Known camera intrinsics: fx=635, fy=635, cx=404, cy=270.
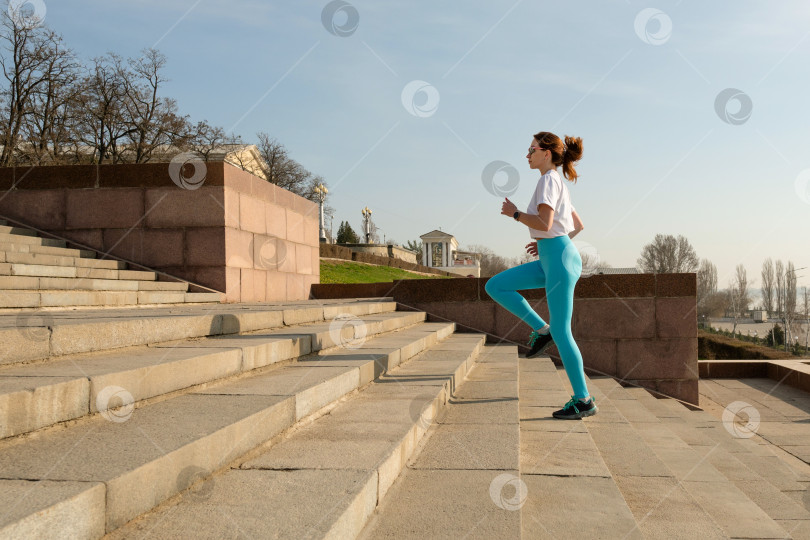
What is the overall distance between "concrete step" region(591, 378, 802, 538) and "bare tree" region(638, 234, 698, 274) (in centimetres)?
8965

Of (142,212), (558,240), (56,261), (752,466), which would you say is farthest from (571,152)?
(142,212)

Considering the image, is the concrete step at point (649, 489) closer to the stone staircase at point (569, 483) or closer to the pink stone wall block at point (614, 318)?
the stone staircase at point (569, 483)

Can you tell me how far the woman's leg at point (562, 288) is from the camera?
13.0ft

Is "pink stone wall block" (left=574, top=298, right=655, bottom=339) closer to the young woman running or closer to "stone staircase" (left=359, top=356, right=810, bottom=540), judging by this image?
"stone staircase" (left=359, top=356, right=810, bottom=540)

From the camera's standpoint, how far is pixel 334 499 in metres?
2.02

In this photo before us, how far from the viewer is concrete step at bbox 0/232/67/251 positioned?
8.30 m

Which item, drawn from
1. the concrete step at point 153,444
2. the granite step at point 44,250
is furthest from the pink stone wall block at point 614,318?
the granite step at point 44,250

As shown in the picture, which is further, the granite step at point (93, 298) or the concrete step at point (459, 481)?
the granite step at point (93, 298)

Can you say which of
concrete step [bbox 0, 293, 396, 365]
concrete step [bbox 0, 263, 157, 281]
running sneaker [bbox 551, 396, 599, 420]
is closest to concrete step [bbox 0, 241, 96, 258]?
concrete step [bbox 0, 263, 157, 281]

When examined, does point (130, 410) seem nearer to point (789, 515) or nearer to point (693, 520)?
point (693, 520)

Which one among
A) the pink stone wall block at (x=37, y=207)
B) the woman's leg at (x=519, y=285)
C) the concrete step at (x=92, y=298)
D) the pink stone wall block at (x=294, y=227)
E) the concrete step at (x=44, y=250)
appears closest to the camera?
the woman's leg at (x=519, y=285)

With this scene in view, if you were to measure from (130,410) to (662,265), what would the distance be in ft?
312

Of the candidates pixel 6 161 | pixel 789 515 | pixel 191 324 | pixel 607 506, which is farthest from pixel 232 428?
pixel 6 161

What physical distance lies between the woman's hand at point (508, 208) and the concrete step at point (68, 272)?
5.72 meters
